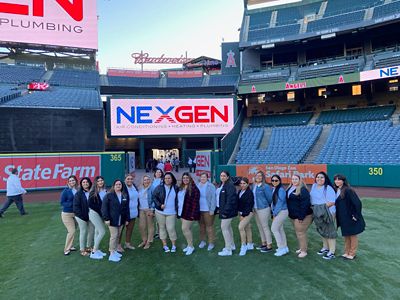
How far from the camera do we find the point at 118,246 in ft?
21.9

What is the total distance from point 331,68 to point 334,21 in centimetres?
561

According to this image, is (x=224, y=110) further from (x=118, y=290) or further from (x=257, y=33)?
(x=118, y=290)

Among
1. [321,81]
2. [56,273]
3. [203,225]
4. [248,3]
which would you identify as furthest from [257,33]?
[56,273]

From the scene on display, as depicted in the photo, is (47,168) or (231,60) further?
(231,60)

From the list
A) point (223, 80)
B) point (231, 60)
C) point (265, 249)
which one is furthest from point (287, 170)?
point (231, 60)

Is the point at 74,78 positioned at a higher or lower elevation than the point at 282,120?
higher

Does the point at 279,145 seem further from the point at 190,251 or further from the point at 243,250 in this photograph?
the point at 190,251

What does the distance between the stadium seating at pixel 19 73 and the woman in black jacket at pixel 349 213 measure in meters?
34.8

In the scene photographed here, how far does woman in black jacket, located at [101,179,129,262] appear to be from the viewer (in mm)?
5977

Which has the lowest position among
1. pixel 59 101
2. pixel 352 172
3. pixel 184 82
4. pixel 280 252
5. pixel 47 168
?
pixel 280 252

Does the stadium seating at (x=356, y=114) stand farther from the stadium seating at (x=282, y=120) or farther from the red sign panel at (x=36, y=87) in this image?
the red sign panel at (x=36, y=87)

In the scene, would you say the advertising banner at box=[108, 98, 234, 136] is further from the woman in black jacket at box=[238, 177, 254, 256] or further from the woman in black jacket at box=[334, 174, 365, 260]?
the woman in black jacket at box=[334, 174, 365, 260]

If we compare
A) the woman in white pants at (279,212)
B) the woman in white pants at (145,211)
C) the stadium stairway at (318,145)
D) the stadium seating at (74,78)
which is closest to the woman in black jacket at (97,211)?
the woman in white pants at (145,211)

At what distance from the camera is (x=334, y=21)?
2858 centimetres
